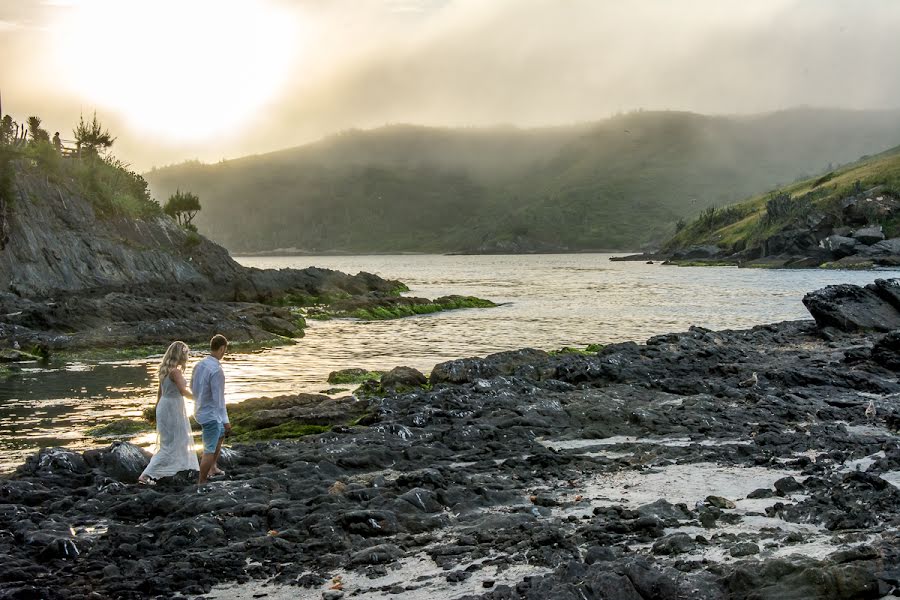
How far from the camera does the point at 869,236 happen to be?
492 ft

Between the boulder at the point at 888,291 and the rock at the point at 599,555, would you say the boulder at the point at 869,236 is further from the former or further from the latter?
the rock at the point at 599,555

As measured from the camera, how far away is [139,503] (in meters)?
13.6

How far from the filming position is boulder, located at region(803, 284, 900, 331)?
38031 millimetres

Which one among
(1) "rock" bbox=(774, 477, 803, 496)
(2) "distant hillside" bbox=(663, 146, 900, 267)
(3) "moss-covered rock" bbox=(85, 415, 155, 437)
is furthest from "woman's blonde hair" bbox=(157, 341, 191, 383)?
(2) "distant hillside" bbox=(663, 146, 900, 267)

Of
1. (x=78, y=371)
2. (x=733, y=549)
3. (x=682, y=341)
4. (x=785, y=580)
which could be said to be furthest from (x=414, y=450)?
(x=78, y=371)

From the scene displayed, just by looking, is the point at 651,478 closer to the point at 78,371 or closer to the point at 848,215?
the point at 78,371

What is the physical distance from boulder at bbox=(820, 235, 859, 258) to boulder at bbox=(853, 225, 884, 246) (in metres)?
1.22

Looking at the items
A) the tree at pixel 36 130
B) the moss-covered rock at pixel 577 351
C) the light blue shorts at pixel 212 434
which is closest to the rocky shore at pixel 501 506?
the light blue shorts at pixel 212 434

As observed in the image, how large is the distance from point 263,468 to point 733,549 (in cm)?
939

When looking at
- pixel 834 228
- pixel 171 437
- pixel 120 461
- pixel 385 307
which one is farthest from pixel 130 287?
pixel 834 228

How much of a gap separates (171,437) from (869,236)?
159 metres

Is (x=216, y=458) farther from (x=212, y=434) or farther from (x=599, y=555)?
(x=599, y=555)

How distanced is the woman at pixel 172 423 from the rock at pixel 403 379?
12.7 meters

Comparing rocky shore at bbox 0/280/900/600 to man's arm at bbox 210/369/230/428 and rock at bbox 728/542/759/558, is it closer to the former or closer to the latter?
rock at bbox 728/542/759/558
